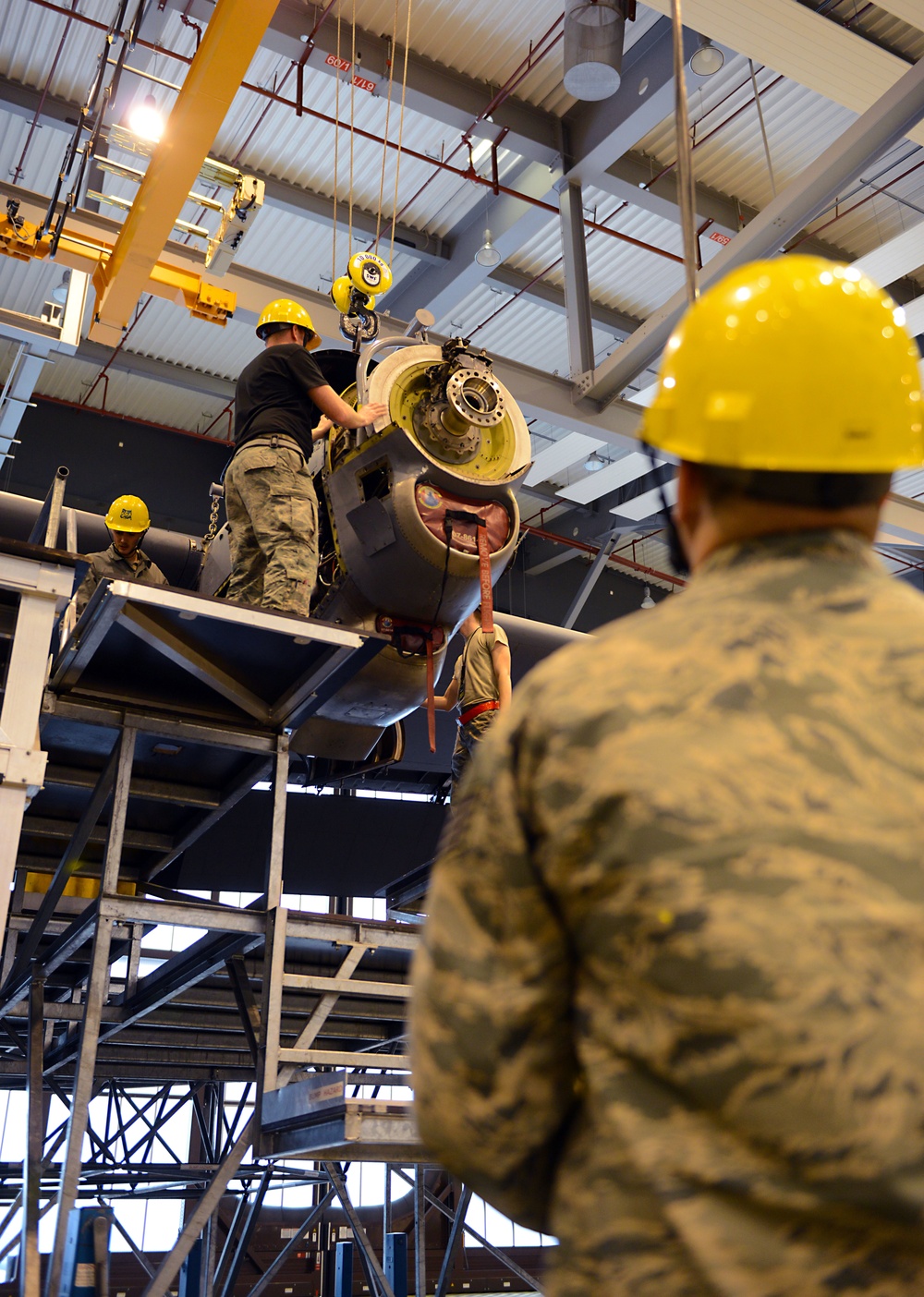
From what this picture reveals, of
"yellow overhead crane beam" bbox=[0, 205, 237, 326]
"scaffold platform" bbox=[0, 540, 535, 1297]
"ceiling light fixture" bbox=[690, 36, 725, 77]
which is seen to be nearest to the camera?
"scaffold platform" bbox=[0, 540, 535, 1297]

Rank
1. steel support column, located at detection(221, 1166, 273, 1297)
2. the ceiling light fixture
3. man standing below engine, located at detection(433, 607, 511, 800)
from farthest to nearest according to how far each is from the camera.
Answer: the ceiling light fixture < man standing below engine, located at detection(433, 607, 511, 800) < steel support column, located at detection(221, 1166, 273, 1297)

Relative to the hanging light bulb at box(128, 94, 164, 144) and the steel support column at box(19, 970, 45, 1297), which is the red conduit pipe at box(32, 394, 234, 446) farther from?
the steel support column at box(19, 970, 45, 1297)

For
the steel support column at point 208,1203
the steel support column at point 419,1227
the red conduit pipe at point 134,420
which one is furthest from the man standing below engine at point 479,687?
the red conduit pipe at point 134,420

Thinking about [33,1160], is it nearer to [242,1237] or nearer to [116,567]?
[242,1237]

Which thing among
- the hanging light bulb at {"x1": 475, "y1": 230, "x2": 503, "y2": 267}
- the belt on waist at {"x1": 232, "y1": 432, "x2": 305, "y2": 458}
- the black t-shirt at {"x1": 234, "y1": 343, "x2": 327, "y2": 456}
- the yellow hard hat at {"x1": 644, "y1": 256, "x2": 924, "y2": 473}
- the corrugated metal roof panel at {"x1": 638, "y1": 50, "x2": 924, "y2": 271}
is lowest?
the yellow hard hat at {"x1": 644, "y1": 256, "x2": 924, "y2": 473}

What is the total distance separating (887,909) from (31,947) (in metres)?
5.67

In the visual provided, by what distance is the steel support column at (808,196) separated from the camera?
827cm

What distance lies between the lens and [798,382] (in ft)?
4.07

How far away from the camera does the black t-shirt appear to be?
19.0ft

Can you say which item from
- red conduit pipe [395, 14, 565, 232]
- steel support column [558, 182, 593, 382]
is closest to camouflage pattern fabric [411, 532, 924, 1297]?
steel support column [558, 182, 593, 382]

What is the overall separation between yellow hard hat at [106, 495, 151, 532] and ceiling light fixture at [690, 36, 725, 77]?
584cm

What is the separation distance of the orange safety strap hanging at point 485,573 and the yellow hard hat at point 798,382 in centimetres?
409

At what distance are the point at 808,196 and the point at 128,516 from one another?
19.3 feet

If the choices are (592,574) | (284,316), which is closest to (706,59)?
(284,316)
